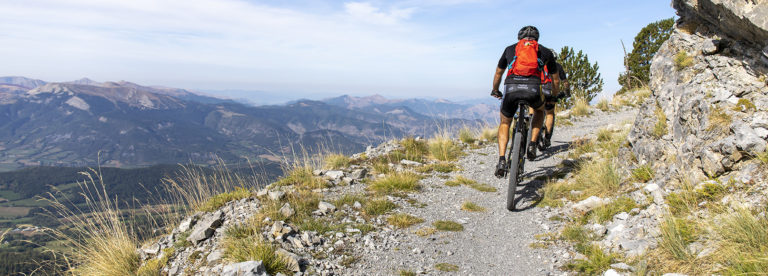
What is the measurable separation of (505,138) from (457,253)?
2486 mm

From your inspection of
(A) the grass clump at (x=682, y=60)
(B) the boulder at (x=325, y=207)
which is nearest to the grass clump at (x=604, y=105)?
(A) the grass clump at (x=682, y=60)

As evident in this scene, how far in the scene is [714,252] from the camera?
9.93 feet

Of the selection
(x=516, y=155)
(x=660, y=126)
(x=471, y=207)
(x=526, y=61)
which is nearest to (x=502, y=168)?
(x=516, y=155)

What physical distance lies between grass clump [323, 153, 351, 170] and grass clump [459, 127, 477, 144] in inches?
177

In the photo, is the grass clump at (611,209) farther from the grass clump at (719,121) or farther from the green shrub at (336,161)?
the green shrub at (336,161)

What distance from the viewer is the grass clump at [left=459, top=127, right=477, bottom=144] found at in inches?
473

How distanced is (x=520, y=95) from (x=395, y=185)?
2936 mm

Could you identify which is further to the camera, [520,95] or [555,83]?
[555,83]

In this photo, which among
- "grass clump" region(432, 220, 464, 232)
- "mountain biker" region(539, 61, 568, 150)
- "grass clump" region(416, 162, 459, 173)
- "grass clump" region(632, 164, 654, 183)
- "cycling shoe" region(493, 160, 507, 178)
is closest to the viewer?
"grass clump" region(632, 164, 654, 183)

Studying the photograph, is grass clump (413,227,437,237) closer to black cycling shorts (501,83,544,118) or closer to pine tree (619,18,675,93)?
black cycling shorts (501,83,544,118)

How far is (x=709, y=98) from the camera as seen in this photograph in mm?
4746

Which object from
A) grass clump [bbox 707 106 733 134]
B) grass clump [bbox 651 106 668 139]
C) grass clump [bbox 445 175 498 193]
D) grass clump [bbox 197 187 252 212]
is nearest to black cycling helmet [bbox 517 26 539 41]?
grass clump [bbox 651 106 668 139]

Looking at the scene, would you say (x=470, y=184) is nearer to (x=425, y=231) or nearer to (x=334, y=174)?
(x=425, y=231)

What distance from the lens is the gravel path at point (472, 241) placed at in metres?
4.16
